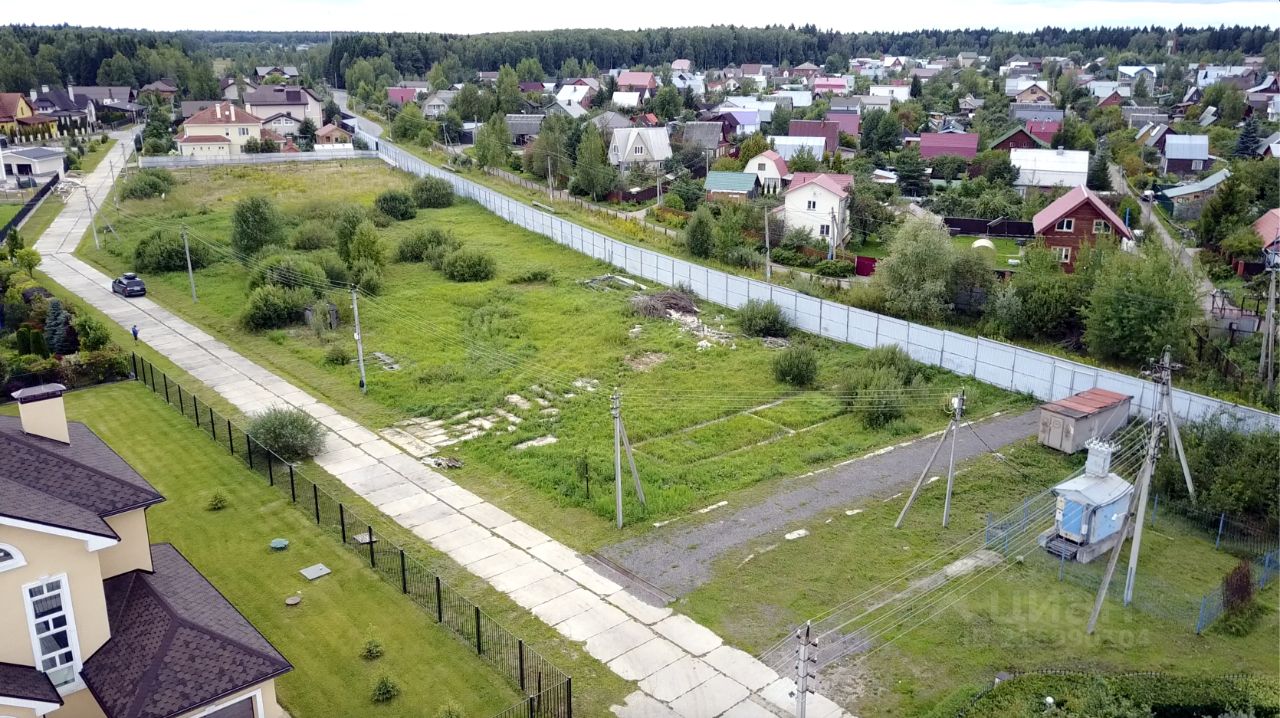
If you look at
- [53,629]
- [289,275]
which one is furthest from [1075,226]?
[53,629]

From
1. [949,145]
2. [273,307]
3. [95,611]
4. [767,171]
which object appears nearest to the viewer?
[95,611]

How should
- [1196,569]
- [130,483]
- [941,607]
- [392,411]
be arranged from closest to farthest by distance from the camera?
[130,483] → [941,607] → [1196,569] → [392,411]

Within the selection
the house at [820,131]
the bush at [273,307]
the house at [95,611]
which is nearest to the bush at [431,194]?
the bush at [273,307]

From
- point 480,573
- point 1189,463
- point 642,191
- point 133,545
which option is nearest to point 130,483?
point 133,545

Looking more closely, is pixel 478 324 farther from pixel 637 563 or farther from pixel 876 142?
pixel 876 142

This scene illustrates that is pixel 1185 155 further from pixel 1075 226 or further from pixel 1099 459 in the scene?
pixel 1099 459

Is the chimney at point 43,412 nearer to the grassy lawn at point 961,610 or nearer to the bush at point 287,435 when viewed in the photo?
the bush at point 287,435

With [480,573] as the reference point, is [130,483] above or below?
above
